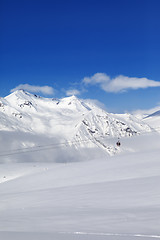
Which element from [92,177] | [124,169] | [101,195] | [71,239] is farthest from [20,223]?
[124,169]

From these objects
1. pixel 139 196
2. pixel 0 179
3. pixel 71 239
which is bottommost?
pixel 71 239

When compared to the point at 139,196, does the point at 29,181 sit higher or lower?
higher

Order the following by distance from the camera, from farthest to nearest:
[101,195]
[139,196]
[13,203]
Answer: [13,203] → [101,195] → [139,196]

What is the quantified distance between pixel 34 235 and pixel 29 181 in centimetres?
1564

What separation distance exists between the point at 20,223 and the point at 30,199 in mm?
5566

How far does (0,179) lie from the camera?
2759 cm

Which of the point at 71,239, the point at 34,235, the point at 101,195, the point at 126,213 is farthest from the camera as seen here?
the point at 101,195

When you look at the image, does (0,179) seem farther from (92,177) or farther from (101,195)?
(101,195)

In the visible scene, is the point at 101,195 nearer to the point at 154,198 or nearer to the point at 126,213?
the point at 154,198

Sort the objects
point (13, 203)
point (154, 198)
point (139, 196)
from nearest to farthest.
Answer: point (154, 198) < point (139, 196) < point (13, 203)

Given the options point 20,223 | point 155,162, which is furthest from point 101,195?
point 155,162

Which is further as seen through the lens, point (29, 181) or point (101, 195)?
point (29, 181)

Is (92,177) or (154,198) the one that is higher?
(92,177)

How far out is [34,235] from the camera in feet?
22.8
